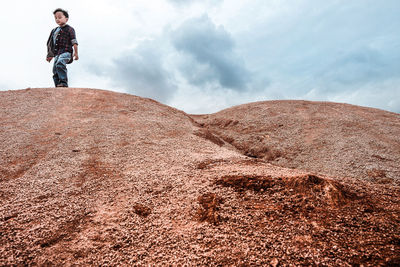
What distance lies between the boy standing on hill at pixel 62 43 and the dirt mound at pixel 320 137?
9.92m

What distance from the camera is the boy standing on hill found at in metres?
13.2

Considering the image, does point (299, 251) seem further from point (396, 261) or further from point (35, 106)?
point (35, 106)

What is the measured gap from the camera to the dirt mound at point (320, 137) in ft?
29.2

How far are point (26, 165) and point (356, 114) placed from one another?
17334 mm

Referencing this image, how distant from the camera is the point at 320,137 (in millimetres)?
11352

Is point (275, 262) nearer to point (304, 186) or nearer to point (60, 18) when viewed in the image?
point (304, 186)

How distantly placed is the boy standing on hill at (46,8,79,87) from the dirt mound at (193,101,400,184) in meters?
9.92

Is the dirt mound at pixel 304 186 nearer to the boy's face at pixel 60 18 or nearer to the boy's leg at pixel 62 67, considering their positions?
the boy's leg at pixel 62 67

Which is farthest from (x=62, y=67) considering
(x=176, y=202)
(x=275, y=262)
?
(x=275, y=262)

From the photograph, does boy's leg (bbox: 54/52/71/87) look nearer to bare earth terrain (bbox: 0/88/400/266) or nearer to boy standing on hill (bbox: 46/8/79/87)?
boy standing on hill (bbox: 46/8/79/87)

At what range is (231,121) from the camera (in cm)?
1566

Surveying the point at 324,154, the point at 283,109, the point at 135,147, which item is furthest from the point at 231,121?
the point at 135,147

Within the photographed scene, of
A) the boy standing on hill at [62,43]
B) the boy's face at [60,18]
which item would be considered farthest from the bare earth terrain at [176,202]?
the boy's face at [60,18]

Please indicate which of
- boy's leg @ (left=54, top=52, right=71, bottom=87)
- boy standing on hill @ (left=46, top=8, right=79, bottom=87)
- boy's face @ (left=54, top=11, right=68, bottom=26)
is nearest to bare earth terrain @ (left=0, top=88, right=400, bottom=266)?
boy's leg @ (left=54, top=52, right=71, bottom=87)
